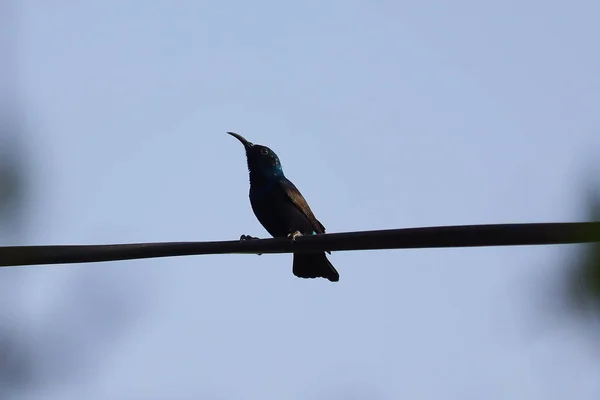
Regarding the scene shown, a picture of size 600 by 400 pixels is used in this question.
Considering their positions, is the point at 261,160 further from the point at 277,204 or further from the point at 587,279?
the point at 587,279

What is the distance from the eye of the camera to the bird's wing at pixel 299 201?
7.53 meters

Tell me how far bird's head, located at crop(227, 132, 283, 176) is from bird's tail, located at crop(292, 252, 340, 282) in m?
1.41

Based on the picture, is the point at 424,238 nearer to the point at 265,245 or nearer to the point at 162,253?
the point at 265,245

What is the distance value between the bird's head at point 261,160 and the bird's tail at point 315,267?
1.41 metres

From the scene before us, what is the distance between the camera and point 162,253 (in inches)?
129

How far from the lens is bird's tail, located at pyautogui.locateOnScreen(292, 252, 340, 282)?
685cm

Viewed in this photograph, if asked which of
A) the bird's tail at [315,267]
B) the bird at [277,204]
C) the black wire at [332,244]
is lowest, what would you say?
the bird's tail at [315,267]

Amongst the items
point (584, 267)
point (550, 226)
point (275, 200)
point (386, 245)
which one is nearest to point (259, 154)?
point (275, 200)

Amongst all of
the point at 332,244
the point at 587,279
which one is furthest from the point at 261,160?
the point at 587,279

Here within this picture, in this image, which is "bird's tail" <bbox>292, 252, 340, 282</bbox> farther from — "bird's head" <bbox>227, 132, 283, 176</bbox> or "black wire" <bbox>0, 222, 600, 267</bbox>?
"black wire" <bbox>0, 222, 600, 267</bbox>

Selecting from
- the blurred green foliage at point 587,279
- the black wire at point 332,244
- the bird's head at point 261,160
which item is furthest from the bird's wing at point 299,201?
the blurred green foliage at point 587,279

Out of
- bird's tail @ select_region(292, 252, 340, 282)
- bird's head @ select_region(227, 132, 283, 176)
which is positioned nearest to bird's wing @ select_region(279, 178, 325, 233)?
bird's head @ select_region(227, 132, 283, 176)

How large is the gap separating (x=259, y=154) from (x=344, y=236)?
5390 millimetres

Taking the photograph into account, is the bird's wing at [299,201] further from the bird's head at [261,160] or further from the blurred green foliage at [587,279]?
the blurred green foliage at [587,279]
